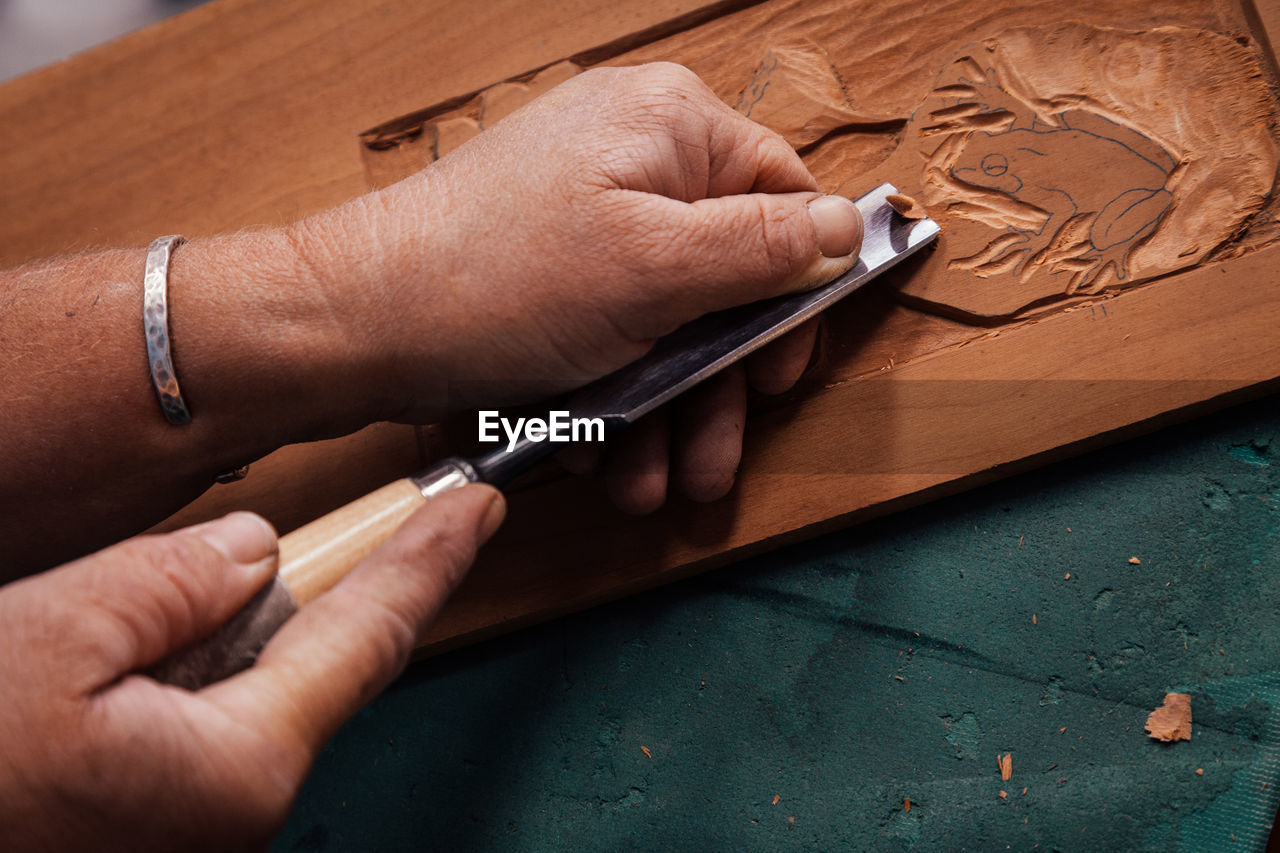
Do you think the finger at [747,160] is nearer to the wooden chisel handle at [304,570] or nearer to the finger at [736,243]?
the finger at [736,243]

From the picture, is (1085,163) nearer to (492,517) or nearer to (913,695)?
(913,695)

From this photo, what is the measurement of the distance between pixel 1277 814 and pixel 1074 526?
0.53 meters

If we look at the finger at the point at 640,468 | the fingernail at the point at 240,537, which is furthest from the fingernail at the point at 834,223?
the fingernail at the point at 240,537

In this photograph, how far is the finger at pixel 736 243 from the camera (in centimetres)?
112

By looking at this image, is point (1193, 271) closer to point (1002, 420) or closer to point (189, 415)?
point (1002, 420)

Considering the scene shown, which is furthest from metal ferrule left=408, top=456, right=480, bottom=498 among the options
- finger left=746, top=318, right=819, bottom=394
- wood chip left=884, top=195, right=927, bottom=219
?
wood chip left=884, top=195, right=927, bottom=219

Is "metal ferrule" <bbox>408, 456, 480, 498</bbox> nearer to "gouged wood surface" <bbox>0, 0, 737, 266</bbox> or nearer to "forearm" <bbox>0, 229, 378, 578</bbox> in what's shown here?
"forearm" <bbox>0, 229, 378, 578</bbox>

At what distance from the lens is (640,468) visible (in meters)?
1.32

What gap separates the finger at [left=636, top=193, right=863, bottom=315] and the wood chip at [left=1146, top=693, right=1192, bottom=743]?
3.06ft

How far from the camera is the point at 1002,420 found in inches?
50.8

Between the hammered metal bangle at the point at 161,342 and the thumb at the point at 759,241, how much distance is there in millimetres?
793

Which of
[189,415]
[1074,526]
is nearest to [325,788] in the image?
[189,415]

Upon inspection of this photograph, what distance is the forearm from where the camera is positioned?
1.20m

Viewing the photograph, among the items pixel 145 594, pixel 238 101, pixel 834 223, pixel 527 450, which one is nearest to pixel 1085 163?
pixel 834 223
